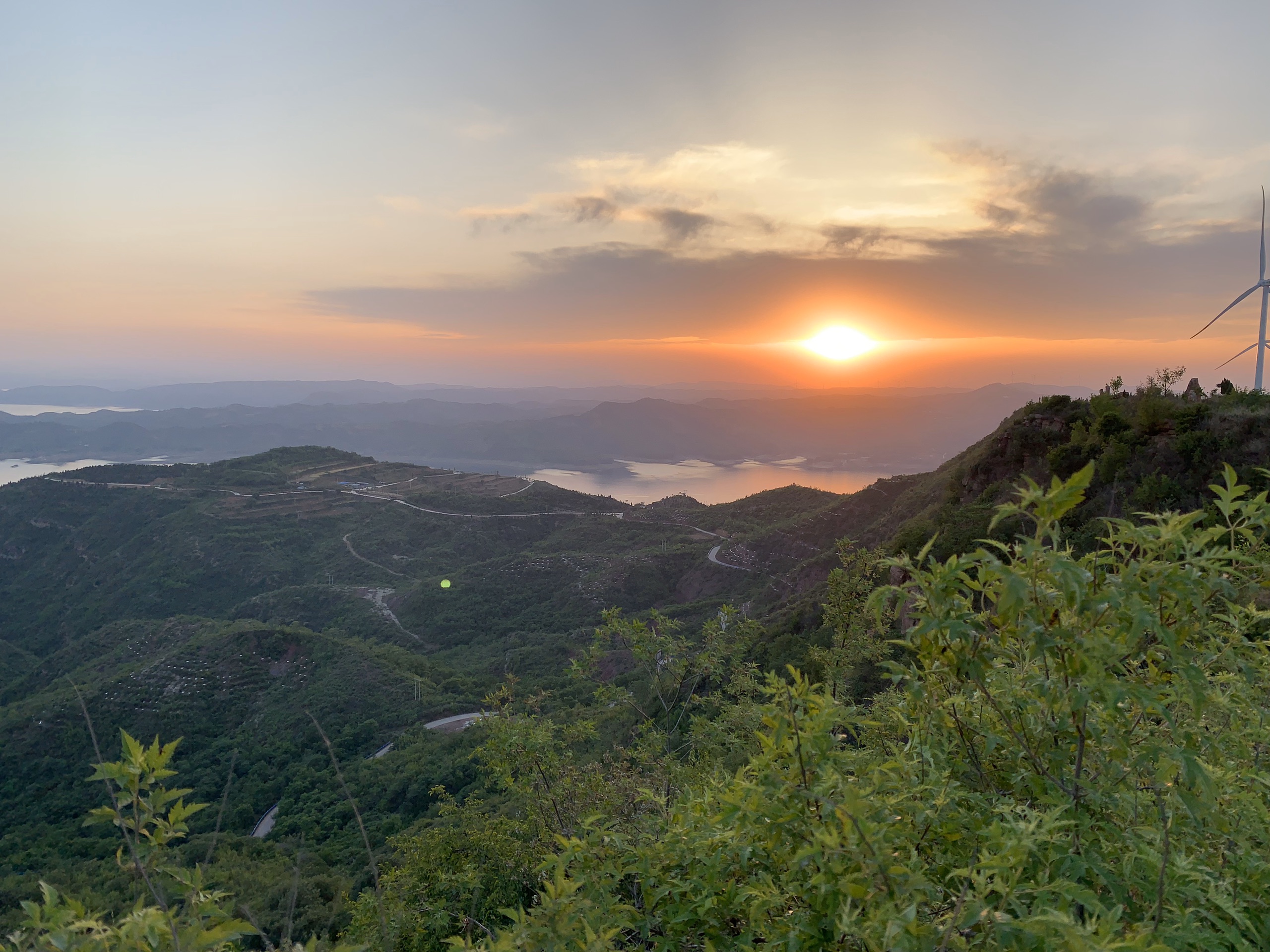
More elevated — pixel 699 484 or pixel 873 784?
pixel 873 784

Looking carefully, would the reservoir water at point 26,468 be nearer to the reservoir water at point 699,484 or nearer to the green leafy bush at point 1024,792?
the reservoir water at point 699,484

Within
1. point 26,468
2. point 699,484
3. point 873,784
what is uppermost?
point 873,784

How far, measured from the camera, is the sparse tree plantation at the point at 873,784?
94.7 inches

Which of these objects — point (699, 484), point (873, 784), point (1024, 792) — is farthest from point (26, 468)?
point (1024, 792)

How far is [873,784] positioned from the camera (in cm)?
289

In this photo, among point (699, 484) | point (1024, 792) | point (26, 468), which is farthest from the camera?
point (699, 484)

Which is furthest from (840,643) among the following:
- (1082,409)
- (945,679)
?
(1082,409)

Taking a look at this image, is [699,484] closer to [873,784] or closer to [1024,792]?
[1024,792]

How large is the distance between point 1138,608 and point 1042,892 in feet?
3.73

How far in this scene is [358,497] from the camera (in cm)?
9500

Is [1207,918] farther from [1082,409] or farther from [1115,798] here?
[1082,409]

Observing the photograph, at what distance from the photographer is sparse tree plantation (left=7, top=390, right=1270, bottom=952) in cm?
241

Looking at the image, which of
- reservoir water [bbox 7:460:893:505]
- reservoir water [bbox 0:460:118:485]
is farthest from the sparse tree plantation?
reservoir water [bbox 0:460:118:485]

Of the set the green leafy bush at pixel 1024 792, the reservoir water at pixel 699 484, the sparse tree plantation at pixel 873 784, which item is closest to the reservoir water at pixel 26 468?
the reservoir water at pixel 699 484
